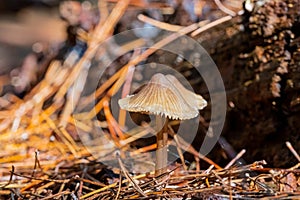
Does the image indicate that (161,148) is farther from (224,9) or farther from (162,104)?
(224,9)

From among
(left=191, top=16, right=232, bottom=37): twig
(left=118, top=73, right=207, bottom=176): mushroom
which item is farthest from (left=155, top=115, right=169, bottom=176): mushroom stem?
(left=191, top=16, right=232, bottom=37): twig

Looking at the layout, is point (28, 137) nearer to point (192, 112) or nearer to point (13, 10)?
point (192, 112)

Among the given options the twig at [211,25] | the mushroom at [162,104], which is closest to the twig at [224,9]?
the twig at [211,25]

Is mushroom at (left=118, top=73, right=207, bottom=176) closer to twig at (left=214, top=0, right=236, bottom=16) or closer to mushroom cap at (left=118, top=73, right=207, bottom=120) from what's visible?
mushroom cap at (left=118, top=73, right=207, bottom=120)

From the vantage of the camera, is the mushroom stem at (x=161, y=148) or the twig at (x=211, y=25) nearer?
the mushroom stem at (x=161, y=148)

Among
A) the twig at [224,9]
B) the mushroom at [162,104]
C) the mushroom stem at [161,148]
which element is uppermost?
the twig at [224,9]

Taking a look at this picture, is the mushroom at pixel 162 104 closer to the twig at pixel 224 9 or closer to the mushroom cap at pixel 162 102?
the mushroom cap at pixel 162 102

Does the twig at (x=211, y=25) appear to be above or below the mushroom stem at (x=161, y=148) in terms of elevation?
above

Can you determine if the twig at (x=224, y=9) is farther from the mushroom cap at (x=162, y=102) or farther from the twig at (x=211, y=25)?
the mushroom cap at (x=162, y=102)
